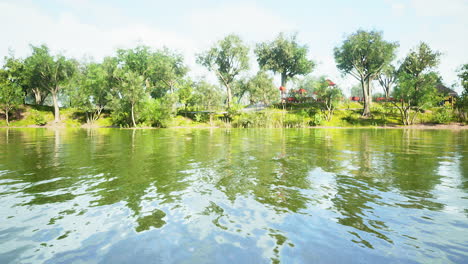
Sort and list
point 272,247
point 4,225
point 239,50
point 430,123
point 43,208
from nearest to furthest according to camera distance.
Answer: point 272,247
point 4,225
point 43,208
point 430,123
point 239,50

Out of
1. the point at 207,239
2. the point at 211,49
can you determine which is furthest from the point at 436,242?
the point at 211,49

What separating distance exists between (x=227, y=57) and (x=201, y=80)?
1052 centimetres

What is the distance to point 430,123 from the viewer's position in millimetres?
58656

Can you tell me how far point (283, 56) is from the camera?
81188 mm

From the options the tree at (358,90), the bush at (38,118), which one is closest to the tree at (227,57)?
the bush at (38,118)

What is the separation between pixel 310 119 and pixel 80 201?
6413 cm

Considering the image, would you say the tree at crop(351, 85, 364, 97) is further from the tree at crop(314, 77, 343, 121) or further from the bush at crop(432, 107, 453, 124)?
the tree at crop(314, 77, 343, 121)

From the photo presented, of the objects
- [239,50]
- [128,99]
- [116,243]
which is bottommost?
[116,243]

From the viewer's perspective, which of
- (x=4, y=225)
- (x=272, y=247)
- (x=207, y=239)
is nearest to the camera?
(x=272, y=247)

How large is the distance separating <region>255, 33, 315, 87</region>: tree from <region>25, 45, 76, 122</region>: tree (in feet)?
189

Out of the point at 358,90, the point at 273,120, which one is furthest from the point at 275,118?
the point at 358,90

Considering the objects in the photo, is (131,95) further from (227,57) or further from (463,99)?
(463,99)

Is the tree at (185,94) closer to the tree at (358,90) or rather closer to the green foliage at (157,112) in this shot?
the green foliage at (157,112)

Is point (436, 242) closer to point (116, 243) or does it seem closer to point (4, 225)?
point (116, 243)
